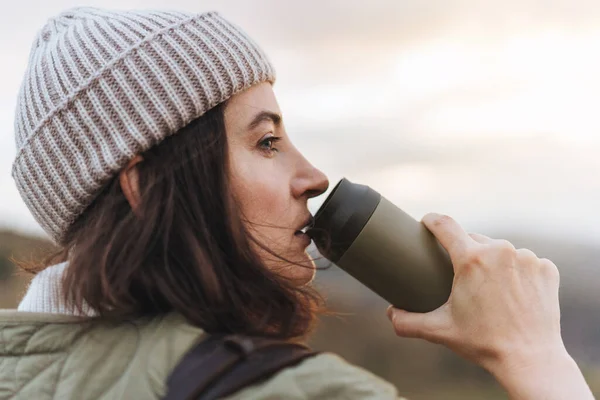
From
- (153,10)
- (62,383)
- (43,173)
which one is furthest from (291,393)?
(153,10)

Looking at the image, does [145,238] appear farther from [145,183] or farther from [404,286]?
[404,286]

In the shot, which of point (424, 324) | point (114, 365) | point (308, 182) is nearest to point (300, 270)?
point (308, 182)

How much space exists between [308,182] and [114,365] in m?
0.64

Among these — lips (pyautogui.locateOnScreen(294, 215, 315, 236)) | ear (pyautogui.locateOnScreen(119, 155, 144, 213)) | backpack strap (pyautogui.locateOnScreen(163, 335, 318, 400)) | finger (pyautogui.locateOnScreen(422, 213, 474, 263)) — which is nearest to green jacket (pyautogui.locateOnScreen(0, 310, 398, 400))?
backpack strap (pyautogui.locateOnScreen(163, 335, 318, 400))

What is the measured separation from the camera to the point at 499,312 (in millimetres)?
1561

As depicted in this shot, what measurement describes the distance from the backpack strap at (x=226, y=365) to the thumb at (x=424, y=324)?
1.78 feet

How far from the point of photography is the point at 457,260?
1.62m

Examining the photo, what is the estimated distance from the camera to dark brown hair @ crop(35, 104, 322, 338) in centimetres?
132

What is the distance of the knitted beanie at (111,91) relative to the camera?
5.08 feet

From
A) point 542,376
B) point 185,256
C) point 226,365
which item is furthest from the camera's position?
point 542,376

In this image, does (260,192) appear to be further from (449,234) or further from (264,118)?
(449,234)

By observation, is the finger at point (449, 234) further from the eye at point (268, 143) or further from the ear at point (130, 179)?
the ear at point (130, 179)

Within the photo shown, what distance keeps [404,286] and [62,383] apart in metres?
0.80

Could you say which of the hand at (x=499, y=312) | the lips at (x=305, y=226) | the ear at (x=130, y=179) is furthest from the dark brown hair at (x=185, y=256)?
the hand at (x=499, y=312)
